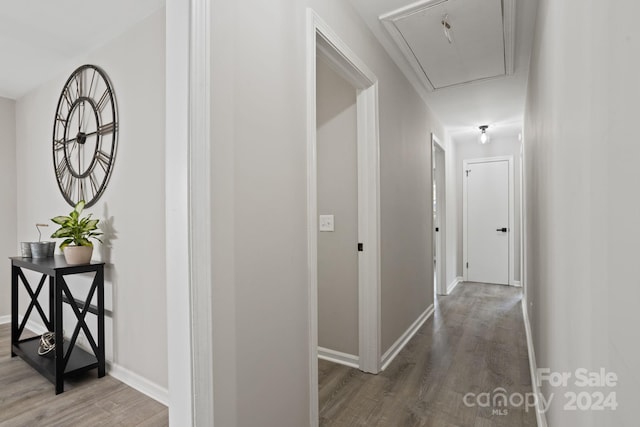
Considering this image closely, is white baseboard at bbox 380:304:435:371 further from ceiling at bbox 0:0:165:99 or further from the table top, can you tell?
ceiling at bbox 0:0:165:99

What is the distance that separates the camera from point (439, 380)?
2.32 metres

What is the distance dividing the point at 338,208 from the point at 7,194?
3679mm

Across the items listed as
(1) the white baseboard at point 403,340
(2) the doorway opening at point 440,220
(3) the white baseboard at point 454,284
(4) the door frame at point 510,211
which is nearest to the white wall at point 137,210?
(1) the white baseboard at point 403,340

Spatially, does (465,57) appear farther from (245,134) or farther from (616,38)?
(616,38)

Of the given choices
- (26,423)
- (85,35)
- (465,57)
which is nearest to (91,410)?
(26,423)

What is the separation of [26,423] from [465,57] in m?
4.01

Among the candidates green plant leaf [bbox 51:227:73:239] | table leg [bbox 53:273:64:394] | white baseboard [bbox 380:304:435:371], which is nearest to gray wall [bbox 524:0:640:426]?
white baseboard [bbox 380:304:435:371]

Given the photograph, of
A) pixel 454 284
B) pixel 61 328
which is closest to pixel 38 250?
A: pixel 61 328

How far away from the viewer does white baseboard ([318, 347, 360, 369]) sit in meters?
2.53

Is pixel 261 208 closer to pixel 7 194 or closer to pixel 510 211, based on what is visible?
pixel 7 194

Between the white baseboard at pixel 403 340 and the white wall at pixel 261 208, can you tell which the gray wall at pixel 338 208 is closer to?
the white baseboard at pixel 403 340

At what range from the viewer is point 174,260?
111cm

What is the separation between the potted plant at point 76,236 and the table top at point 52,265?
7cm

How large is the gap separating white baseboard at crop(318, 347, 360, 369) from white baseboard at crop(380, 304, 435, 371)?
0.69 feet
